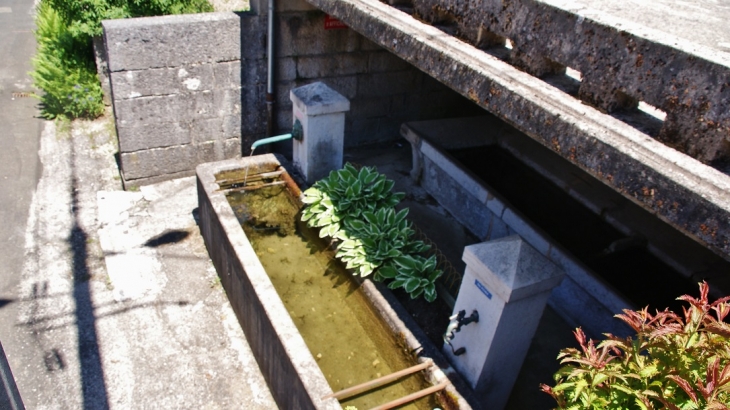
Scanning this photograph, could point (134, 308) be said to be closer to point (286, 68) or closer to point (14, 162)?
point (286, 68)

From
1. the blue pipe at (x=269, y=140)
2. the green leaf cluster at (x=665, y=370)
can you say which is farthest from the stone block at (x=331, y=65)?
the green leaf cluster at (x=665, y=370)

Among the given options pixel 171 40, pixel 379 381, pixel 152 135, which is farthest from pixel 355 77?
pixel 379 381

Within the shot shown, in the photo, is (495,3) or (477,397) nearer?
(495,3)

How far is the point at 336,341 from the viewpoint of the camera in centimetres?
443

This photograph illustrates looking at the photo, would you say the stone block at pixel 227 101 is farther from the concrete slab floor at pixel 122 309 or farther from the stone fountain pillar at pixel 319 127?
the stone fountain pillar at pixel 319 127

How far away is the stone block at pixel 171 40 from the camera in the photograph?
593 cm

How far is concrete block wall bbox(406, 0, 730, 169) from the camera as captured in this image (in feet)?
6.93

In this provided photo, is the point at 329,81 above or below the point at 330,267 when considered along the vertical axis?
above

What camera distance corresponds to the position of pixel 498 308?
349 cm

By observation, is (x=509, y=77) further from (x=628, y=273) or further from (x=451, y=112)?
(x=451, y=112)

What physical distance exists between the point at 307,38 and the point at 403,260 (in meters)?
3.48

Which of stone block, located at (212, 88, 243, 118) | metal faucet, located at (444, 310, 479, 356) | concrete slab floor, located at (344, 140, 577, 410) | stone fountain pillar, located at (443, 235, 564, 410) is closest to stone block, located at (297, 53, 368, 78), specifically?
stone block, located at (212, 88, 243, 118)

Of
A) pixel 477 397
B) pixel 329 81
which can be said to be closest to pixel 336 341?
pixel 477 397

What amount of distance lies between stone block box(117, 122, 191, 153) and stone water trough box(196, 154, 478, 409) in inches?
47.1
